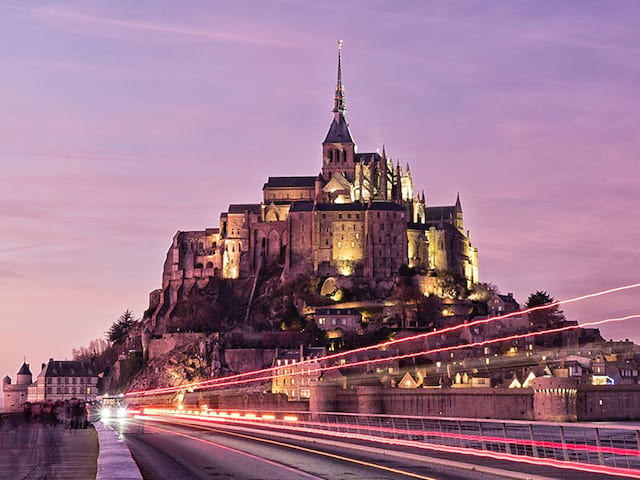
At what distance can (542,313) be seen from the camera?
441ft

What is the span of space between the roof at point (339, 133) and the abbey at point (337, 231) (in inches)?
7.8

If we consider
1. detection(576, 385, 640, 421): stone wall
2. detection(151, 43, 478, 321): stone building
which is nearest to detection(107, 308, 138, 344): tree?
detection(151, 43, 478, 321): stone building

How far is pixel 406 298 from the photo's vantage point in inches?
5374

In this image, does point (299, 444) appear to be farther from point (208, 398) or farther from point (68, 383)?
point (68, 383)

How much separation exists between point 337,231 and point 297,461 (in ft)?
387

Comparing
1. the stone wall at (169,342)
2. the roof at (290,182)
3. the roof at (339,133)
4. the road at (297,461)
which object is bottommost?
the road at (297,461)

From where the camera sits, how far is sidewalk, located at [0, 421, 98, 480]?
24.9 m

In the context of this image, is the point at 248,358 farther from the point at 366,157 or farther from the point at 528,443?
the point at 528,443

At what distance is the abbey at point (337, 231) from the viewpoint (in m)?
145

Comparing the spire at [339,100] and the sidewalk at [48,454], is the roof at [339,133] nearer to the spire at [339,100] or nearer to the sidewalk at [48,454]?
the spire at [339,100]

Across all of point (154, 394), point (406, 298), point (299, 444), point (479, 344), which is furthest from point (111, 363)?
point (299, 444)

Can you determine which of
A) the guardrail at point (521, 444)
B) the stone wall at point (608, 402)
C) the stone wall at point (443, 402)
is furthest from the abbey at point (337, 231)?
the guardrail at point (521, 444)

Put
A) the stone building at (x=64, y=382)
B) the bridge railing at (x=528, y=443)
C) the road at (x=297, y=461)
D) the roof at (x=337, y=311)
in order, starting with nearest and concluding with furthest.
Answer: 1. the road at (x=297, y=461)
2. the bridge railing at (x=528, y=443)
3. the roof at (x=337, y=311)
4. the stone building at (x=64, y=382)

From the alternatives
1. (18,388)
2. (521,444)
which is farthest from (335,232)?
(521,444)
